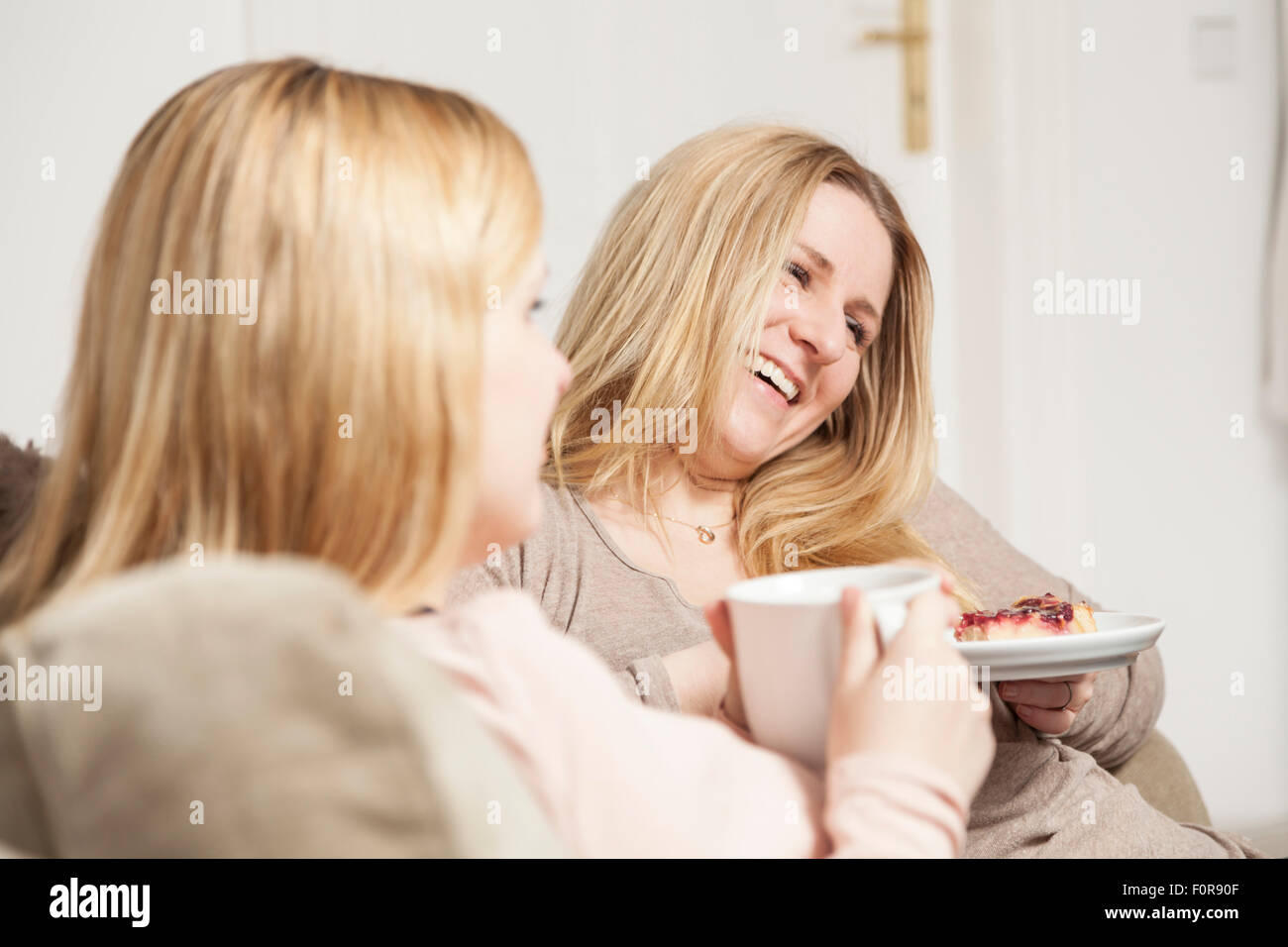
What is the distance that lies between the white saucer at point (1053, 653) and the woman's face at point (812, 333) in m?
0.56

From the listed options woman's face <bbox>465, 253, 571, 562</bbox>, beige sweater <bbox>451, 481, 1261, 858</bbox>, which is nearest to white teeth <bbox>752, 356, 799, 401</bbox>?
beige sweater <bbox>451, 481, 1261, 858</bbox>

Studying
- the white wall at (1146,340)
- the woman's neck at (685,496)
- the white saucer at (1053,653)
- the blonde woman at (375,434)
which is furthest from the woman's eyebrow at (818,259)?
the white wall at (1146,340)

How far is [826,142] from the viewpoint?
1.48m

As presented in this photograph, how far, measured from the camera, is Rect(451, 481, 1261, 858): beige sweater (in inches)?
40.6

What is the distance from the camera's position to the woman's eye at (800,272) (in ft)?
4.56

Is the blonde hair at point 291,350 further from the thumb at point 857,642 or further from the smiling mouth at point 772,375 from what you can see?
the smiling mouth at point 772,375

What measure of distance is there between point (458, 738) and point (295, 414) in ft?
0.63

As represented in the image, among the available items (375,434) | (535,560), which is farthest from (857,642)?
(535,560)

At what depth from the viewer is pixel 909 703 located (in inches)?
24.8

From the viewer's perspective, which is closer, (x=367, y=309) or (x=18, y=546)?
(x=367, y=309)

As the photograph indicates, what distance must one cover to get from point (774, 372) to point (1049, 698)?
0.48 meters

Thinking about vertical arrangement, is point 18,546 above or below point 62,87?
below

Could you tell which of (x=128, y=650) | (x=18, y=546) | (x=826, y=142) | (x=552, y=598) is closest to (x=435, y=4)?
(x=826, y=142)

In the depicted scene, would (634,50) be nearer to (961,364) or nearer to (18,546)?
(961,364)
